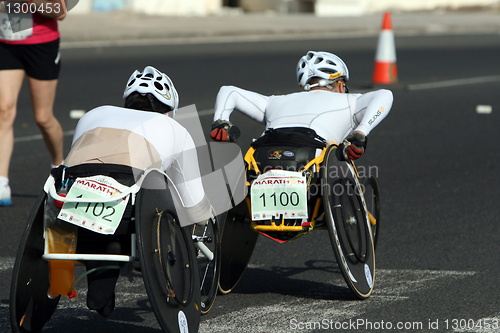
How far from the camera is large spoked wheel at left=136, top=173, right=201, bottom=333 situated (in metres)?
3.28

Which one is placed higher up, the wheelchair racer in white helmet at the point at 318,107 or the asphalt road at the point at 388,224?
the wheelchair racer in white helmet at the point at 318,107

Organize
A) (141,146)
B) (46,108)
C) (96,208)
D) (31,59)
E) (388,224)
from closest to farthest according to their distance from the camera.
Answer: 1. (96,208)
2. (141,146)
3. (388,224)
4. (31,59)
5. (46,108)

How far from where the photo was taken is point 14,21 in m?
6.11


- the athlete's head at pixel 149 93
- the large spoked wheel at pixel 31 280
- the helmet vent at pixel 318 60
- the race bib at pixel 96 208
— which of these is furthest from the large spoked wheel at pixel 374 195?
the large spoked wheel at pixel 31 280

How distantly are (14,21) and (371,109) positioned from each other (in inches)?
124

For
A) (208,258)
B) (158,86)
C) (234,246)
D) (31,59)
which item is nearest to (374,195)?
(234,246)

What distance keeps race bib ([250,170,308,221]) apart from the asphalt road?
0.53 meters

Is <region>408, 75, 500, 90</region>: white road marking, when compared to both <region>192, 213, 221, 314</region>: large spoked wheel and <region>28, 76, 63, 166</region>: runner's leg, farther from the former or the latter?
<region>192, 213, 221, 314</region>: large spoked wheel

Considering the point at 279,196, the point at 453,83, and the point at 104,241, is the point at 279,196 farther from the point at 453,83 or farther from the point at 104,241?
the point at 453,83

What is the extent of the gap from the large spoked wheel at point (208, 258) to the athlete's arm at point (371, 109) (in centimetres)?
105

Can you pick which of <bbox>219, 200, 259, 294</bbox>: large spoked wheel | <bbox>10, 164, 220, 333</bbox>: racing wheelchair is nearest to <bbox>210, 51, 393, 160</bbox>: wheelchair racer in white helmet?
<bbox>219, 200, 259, 294</bbox>: large spoked wheel

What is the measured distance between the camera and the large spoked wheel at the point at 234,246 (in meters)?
4.57

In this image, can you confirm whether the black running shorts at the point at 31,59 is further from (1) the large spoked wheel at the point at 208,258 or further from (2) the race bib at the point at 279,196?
(2) the race bib at the point at 279,196

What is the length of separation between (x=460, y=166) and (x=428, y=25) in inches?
799
